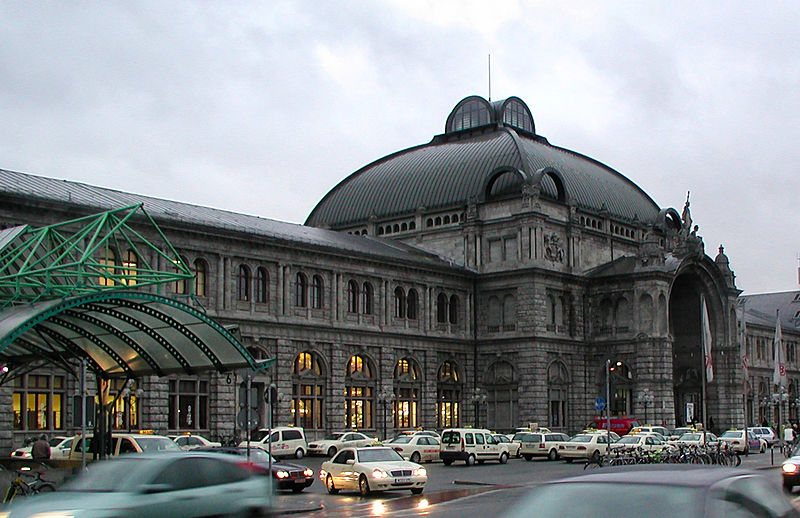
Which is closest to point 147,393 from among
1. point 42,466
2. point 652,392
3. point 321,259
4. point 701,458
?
point 321,259

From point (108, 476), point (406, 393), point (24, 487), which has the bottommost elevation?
point (24, 487)

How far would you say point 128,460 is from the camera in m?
17.9

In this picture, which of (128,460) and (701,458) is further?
(701,458)

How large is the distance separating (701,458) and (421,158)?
1772 inches

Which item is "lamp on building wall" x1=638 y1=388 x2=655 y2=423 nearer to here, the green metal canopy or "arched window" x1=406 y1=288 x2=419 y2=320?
"arched window" x1=406 y1=288 x2=419 y2=320

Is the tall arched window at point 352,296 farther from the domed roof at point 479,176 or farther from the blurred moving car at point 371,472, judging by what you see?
the blurred moving car at point 371,472

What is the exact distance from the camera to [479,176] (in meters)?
77.6

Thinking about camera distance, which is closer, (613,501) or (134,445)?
(613,501)

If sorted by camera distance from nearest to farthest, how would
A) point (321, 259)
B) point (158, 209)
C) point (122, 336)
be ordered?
1. point (122, 336)
2. point (158, 209)
3. point (321, 259)

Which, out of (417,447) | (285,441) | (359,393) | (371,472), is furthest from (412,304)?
(371,472)

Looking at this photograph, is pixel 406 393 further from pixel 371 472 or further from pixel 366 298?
pixel 371 472

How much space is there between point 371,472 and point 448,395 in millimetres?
40314

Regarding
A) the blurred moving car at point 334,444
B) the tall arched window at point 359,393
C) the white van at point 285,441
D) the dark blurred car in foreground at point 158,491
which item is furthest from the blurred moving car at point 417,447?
the dark blurred car in foreground at point 158,491

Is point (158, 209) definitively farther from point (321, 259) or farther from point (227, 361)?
point (227, 361)
